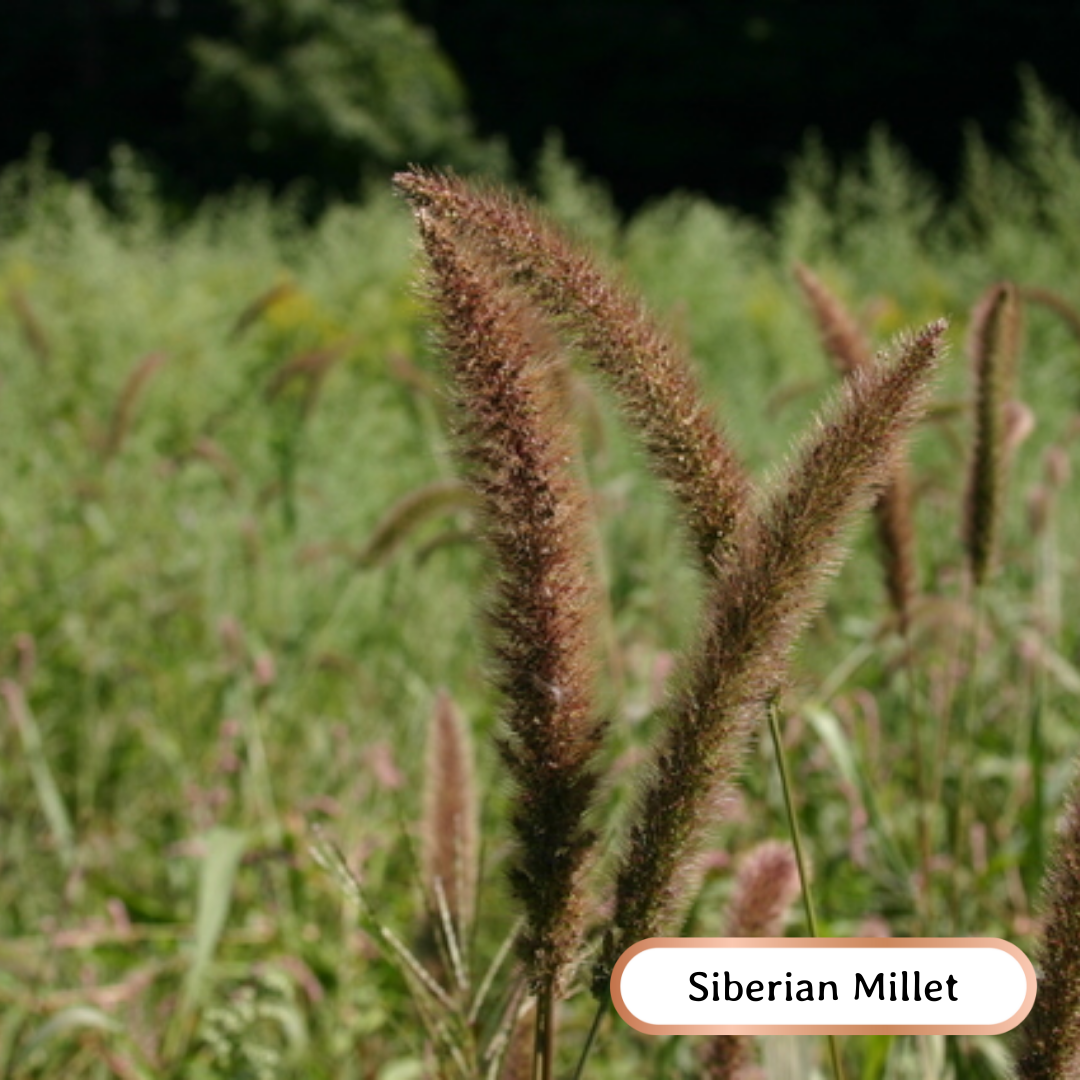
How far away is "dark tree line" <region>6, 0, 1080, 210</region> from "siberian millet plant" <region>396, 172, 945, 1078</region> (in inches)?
784

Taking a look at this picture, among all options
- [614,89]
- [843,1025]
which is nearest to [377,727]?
[843,1025]

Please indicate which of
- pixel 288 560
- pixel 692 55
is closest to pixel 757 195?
pixel 692 55

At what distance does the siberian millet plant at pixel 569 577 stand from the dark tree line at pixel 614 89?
19.9 metres

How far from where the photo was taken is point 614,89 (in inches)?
949

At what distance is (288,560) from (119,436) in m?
0.45

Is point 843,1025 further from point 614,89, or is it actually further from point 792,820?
point 614,89

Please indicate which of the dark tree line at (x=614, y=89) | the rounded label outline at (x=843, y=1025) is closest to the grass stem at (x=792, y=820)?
the rounded label outline at (x=843, y=1025)

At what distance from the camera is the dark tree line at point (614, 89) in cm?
2141

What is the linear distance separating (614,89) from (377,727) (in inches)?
892

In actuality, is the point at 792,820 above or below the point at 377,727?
above

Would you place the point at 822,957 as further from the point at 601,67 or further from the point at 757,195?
the point at 601,67

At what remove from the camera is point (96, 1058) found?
6.53 ft

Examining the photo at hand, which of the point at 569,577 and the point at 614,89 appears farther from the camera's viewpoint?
the point at 614,89

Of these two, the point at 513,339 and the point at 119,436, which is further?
the point at 119,436
